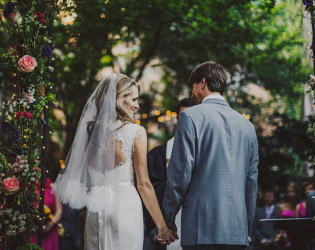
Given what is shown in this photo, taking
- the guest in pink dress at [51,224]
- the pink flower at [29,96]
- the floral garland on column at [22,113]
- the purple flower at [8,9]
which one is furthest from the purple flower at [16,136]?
the guest in pink dress at [51,224]

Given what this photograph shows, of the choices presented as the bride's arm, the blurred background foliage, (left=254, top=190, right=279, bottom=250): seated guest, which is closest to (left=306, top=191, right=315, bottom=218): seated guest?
the bride's arm

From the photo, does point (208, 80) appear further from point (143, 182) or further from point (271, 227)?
point (271, 227)

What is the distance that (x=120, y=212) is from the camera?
144 inches

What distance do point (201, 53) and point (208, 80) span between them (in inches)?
387

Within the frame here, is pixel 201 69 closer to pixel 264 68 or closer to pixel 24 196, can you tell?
pixel 24 196

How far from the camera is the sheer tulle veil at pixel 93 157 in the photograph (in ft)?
12.3

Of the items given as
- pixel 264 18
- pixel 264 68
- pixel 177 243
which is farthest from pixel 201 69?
pixel 264 68

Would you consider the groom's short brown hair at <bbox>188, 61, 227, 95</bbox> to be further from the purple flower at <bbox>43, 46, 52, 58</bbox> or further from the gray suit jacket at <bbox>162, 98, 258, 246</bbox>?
the purple flower at <bbox>43, 46, 52, 58</bbox>

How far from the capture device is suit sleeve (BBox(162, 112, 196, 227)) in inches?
126

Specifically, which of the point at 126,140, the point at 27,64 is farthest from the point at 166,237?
the point at 27,64

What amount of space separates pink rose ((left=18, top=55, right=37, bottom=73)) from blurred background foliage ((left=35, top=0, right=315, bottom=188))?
4.34 m

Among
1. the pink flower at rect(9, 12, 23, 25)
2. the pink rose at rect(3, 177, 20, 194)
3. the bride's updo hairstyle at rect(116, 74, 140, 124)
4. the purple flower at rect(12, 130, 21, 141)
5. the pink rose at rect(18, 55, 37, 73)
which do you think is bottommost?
the pink rose at rect(3, 177, 20, 194)

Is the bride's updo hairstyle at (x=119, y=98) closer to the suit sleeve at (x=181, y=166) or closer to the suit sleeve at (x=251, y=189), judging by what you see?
the suit sleeve at (x=181, y=166)

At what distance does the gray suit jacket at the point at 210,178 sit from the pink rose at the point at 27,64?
1833 mm
